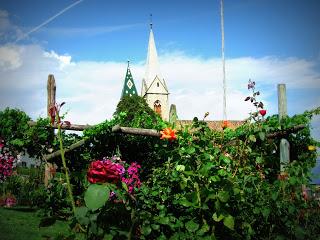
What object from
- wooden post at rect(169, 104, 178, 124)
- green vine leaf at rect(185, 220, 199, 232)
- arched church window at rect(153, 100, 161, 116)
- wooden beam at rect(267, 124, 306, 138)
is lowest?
green vine leaf at rect(185, 220, 199, 232)

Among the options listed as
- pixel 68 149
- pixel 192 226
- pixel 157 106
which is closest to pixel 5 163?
pixel 68 149

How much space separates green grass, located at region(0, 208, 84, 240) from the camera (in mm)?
4666

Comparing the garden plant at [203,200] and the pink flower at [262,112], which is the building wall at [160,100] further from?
the pink flower at [262,112]

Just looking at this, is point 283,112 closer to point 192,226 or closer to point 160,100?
point 192,226

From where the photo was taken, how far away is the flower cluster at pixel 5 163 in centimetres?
713

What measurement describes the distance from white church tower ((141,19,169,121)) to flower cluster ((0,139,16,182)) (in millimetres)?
54554

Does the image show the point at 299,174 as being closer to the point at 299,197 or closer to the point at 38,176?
the point at 299,197

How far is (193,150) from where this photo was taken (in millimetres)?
3152

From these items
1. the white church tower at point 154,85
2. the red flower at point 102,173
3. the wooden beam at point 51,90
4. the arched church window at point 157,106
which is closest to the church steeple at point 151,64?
the white church tower at point 154,85

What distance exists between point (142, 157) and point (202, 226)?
5.07 m

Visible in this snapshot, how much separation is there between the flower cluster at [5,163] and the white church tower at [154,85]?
2148 inches

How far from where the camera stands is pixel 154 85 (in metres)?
63.4

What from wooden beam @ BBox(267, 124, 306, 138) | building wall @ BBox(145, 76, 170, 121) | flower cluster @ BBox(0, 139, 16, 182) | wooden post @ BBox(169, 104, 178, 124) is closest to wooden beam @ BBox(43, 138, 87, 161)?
flower cluster @ BBox(0, 139, 16, 182)

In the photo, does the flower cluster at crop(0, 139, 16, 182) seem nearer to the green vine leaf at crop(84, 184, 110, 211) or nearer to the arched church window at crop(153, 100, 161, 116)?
the green vine leaf at crop(84, 184, 110, 211)
